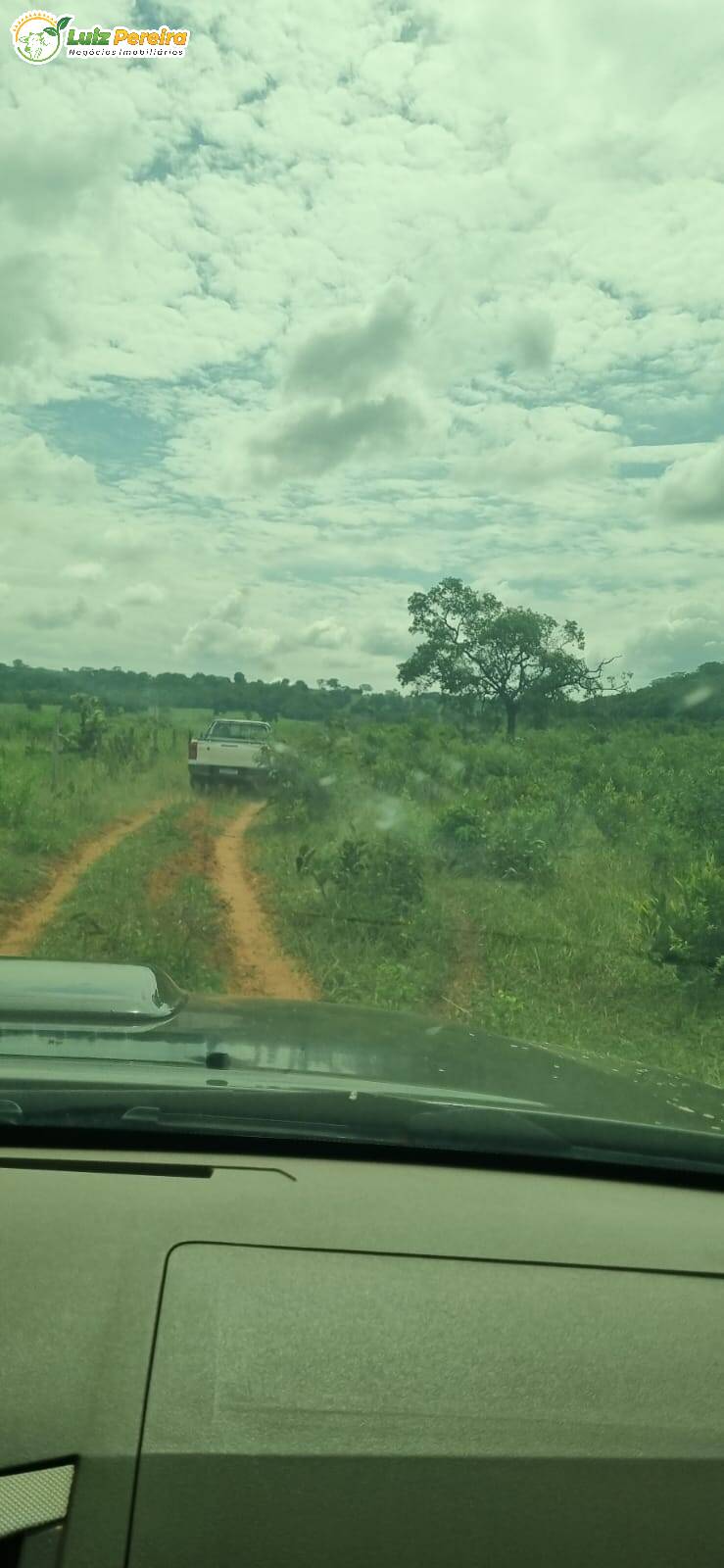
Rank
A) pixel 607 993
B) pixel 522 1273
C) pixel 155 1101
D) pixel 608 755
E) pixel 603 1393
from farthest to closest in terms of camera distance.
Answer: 1. pixel 608 755
2. pixel 607 993
3. pixel 155 1101
4. pixel 522 1273
5. pixel 603 1393

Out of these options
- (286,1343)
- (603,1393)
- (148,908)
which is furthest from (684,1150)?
(148,908)

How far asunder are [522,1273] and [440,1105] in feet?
1.81

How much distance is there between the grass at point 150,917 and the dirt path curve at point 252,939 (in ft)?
0.42

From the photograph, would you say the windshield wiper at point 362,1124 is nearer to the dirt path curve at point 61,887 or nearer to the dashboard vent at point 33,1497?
the dashboard vent at point 33,1497

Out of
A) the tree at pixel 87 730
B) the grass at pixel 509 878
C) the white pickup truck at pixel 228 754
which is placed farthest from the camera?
the tree at pixel 87 730

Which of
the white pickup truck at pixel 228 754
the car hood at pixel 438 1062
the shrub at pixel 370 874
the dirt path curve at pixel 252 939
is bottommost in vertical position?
the dirt path curve at pixel 252 939

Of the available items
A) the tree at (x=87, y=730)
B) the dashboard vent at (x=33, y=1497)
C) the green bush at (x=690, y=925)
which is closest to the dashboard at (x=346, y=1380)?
the dashboard vent at (x=33, y=1497)

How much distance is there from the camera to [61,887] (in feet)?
→ 35.3

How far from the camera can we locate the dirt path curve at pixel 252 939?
27.4 ft

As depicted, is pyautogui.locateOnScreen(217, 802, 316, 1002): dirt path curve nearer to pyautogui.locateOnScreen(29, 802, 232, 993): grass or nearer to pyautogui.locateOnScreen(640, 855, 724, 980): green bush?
pyautogui.locateOnScreen(29, 802, 232, 993): grass

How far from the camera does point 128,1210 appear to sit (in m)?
2.44

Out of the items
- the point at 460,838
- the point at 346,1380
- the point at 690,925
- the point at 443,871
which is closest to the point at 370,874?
the point at 443,871

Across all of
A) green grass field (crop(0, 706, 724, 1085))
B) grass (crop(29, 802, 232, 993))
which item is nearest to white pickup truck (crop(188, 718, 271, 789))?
green grass field (crop(0, 706, 724, 1085))

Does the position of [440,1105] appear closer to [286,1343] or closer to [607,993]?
[286,1343]
